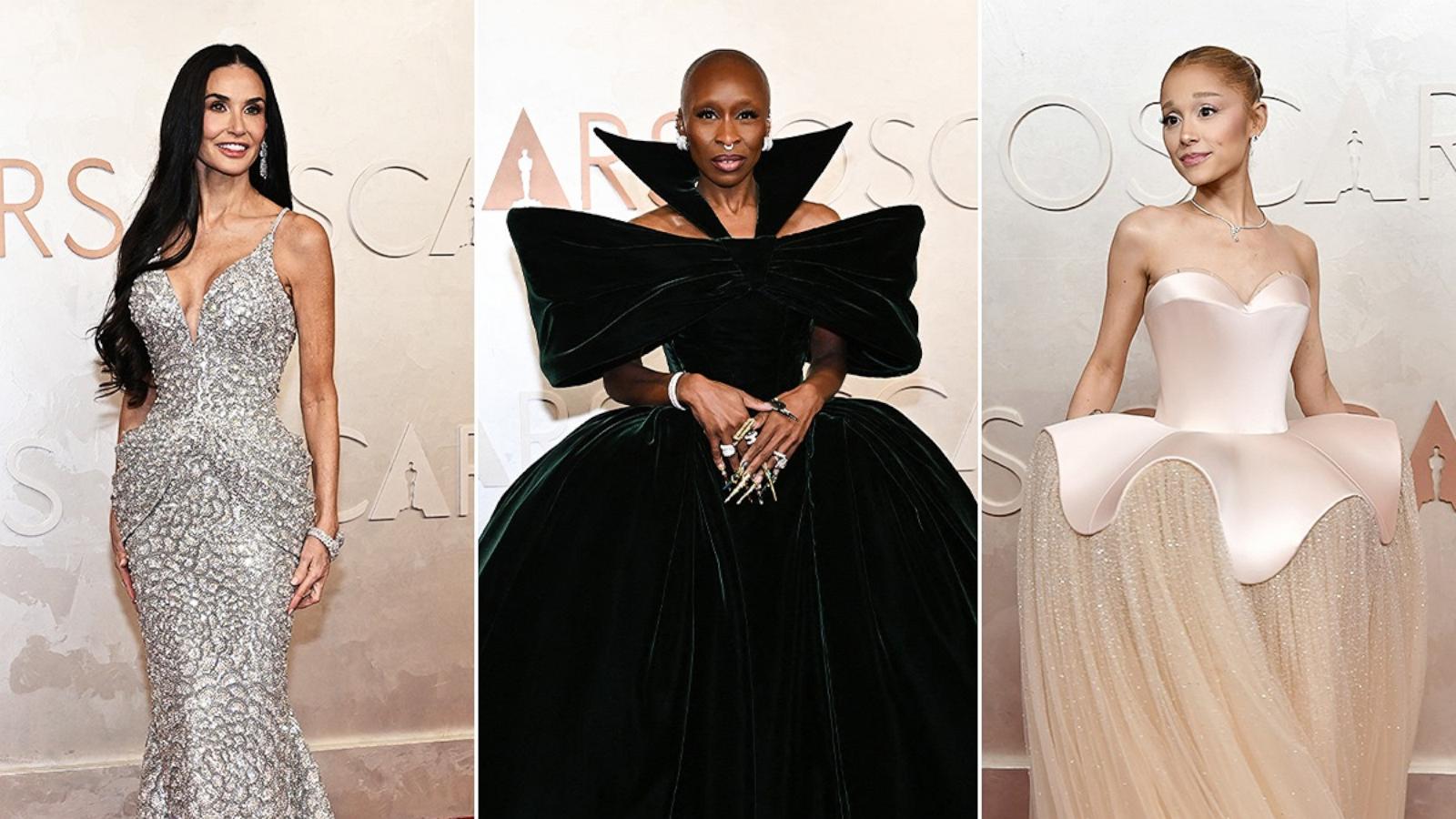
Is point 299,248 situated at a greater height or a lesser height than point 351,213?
lesser

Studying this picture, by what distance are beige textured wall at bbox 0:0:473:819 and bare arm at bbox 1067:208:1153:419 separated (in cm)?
191

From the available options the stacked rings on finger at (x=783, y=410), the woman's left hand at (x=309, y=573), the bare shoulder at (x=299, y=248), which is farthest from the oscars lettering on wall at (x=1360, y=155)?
the woman's left hand at (x=309, y=573)

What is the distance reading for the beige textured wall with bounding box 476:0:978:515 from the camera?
12.0 ft

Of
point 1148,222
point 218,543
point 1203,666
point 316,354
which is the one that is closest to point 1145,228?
point 1148,222

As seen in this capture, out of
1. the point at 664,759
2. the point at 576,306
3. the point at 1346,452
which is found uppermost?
the point at 576,306

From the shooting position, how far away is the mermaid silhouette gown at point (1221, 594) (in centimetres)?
318

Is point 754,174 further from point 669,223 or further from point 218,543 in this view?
point 218,543

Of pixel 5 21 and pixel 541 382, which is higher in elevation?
pixel 5 21

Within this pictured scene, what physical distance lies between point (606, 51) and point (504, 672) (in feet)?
4.78

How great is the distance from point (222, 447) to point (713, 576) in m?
1.06

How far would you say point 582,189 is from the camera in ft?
12.1

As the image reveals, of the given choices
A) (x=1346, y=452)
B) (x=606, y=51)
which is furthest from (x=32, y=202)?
(x=1346, y=452)

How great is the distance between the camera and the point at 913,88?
387cm

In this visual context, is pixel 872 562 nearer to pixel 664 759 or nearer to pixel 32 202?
pixel 664 759
